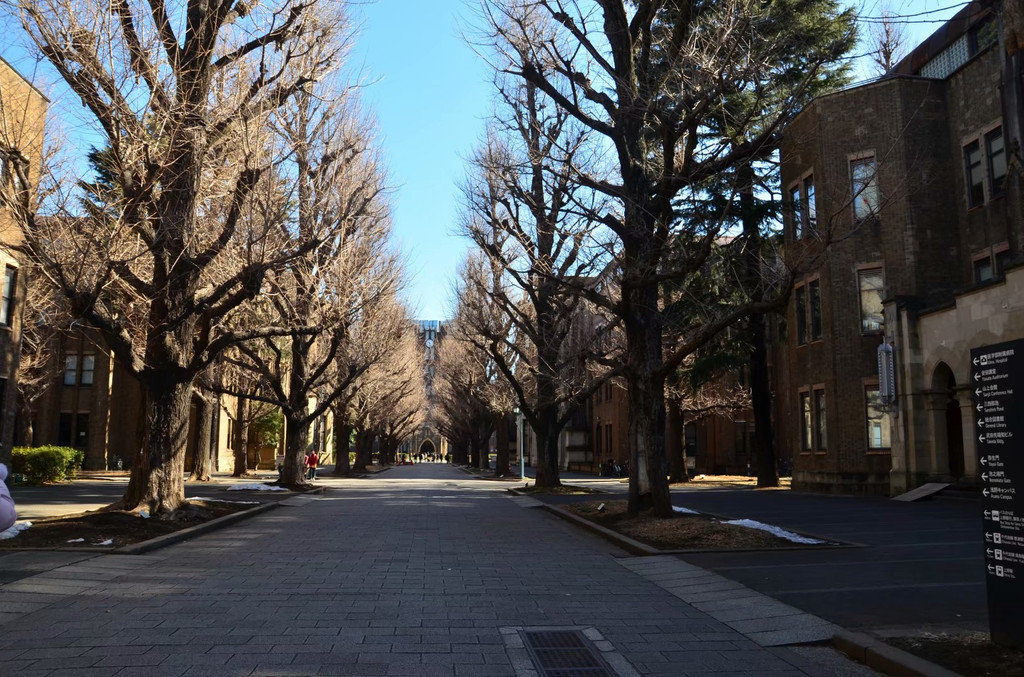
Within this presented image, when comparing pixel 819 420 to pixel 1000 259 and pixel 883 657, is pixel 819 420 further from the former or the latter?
pixel 883 657

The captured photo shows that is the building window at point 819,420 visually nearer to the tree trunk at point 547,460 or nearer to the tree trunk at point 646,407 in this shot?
the tree trunk at point 547,460

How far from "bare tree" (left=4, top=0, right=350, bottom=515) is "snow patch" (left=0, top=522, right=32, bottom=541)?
96.5 inches

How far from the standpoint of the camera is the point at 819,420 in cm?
2798

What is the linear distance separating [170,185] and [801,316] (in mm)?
22027

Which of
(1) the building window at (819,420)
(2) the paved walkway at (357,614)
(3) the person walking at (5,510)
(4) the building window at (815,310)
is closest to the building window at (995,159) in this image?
(4) the building window at (815,310)

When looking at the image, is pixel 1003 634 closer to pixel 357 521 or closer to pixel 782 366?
pixel 357 521

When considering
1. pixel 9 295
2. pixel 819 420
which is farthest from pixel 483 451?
pixel 9 295

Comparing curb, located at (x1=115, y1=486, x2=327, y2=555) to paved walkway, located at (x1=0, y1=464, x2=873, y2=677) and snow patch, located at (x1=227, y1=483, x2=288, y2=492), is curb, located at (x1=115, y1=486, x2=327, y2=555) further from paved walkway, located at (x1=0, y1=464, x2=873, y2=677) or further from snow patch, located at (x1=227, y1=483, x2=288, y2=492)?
snow patch, located at (x1=227, y1=483, x2=288, y2=492)

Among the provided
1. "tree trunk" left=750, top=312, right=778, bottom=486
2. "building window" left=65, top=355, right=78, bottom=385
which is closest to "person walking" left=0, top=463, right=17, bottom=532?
"tree trunk" left=750, top=312, right=778, bottom=486

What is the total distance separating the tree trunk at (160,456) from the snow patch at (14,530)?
7.76ft

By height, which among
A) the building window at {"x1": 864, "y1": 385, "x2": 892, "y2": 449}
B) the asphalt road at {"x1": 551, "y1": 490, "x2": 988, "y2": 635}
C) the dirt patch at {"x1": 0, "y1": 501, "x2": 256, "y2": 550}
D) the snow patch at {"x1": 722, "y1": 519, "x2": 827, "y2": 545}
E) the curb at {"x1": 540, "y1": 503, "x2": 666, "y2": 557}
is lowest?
the curb at {"x1": 540, "y1": 503, "x2": 666, "y2": 557}

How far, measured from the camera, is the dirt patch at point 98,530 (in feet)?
39.4

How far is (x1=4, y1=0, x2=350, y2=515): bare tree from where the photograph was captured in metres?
13.5

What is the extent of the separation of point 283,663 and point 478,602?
9.94 feet
